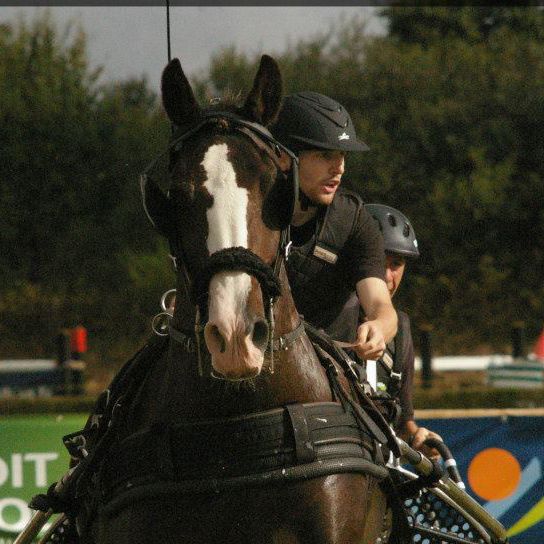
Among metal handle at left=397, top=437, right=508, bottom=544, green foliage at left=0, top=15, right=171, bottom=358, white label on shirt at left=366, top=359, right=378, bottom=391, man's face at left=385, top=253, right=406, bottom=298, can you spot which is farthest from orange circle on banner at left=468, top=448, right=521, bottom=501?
green foliage at left=0, top=15, right=171, bottom=358

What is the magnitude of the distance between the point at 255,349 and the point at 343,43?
33874mm

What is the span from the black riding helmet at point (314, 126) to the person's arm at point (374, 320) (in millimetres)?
556

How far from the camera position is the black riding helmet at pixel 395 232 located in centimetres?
683

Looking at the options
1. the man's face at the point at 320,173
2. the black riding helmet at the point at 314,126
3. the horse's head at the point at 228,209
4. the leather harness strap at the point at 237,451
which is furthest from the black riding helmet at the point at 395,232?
the leather harness strap at the point at 237,451

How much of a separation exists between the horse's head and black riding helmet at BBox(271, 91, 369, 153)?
922 mm

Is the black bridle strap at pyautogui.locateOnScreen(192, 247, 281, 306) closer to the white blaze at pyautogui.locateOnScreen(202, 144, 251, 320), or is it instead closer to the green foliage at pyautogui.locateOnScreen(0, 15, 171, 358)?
the white blaze at pyautogui.locateOnScreen(202, 144, 251, 320)

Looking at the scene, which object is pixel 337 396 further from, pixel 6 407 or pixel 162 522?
pixel 6 407

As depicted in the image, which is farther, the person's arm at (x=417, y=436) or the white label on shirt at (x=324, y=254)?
the person's arm at (x=417, y=436)

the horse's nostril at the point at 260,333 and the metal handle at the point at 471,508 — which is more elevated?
the horse's nostril at the point at 260,333

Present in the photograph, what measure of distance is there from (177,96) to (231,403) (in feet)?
3.36

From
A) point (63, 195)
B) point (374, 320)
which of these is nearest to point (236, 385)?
point (374, 320)

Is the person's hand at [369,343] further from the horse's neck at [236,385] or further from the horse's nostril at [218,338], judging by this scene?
the horse's nostril at [218,338]

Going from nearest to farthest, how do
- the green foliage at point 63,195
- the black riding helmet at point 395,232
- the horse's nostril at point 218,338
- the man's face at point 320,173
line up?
1. the horse's nostril at point 218,338
2. the man's face at point 320,173
3. the black riding helmet at point 395,232
4. the green foliage at point 63,195

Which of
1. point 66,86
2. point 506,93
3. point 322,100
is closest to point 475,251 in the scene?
point 506,93
